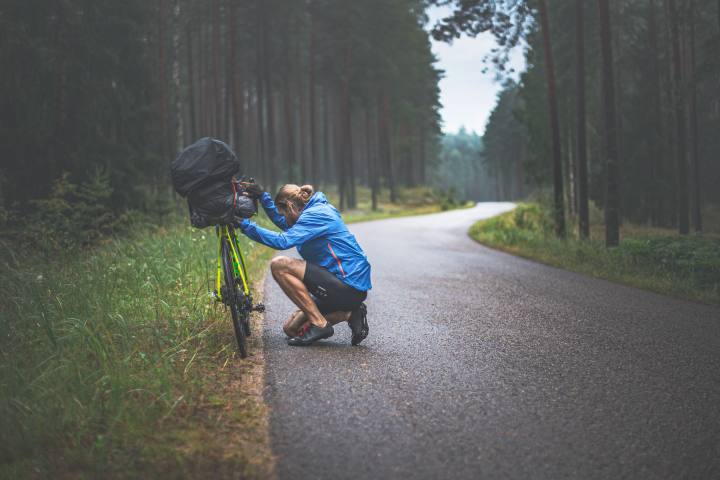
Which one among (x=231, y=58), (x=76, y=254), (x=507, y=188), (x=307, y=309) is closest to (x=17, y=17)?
(x=76, y=254)

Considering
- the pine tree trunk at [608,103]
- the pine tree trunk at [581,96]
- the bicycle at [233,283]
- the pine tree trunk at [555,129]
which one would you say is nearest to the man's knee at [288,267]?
the bicycle at [233,283]

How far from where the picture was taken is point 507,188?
97.2 m

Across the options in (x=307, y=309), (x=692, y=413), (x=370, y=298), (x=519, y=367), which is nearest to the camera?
(x=692, y=413)

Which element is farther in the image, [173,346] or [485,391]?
[173,346]

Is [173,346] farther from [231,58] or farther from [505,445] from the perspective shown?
[231,58]

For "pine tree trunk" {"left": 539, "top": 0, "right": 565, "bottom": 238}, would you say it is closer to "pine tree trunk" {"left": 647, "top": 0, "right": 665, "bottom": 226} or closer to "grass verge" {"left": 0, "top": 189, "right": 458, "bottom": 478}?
"pine tree trunk" {"left": 647, "top": 0, "right": 665, "bottom": 226}

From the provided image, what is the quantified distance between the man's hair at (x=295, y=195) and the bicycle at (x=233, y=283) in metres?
0.59

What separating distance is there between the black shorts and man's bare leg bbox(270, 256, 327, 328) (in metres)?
0.06

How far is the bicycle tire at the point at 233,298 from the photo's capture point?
5.03m

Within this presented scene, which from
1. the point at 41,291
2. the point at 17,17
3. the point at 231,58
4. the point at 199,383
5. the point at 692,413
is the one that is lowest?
the point at 692,413

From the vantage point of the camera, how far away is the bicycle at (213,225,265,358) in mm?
5062

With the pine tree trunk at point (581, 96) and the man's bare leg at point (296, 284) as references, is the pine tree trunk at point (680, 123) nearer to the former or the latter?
the pine tree trunk at point (581, 96)

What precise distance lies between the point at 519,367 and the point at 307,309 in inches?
84.8

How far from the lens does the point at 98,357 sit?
4.59 meters
